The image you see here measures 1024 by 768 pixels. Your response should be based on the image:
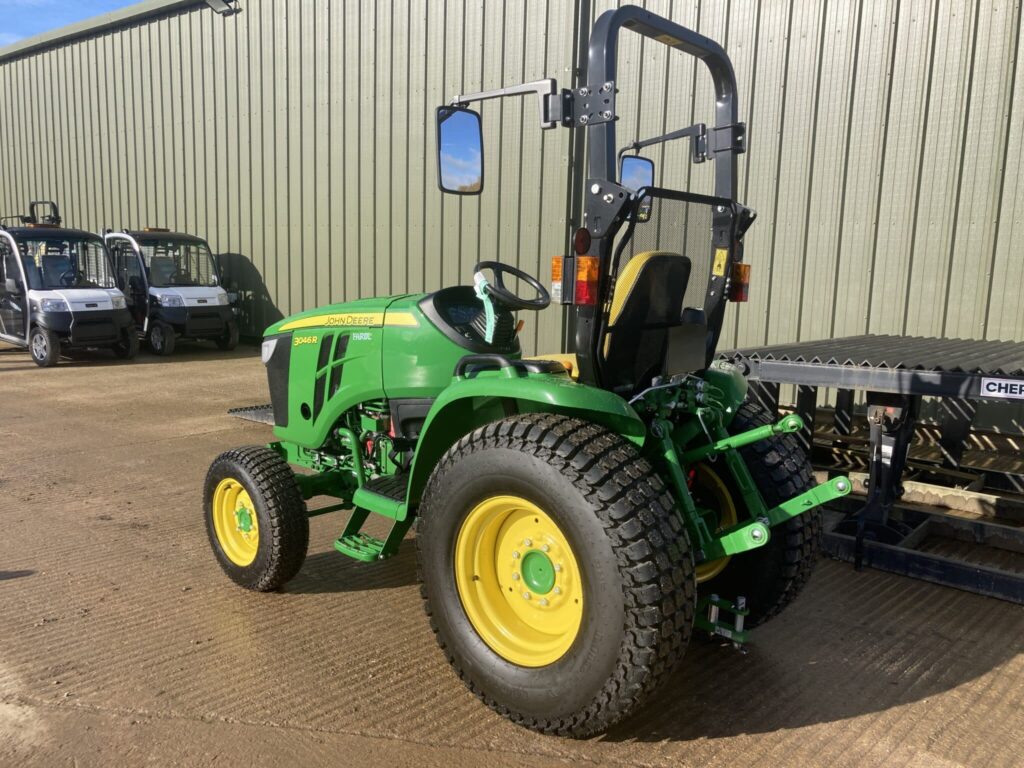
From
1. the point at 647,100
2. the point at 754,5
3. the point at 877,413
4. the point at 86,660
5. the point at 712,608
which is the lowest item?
the point at 86,660

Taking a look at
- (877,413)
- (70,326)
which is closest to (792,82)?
(877,413)

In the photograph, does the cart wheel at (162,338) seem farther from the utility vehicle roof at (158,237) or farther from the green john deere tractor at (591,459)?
the green john deere tractor at (591,459)

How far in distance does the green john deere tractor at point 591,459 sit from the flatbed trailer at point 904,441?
1.15 m

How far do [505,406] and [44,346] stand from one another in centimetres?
1005

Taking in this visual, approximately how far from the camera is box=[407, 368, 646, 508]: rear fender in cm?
251

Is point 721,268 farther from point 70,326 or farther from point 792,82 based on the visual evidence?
point 70,326

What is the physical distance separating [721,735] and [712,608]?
40 cm

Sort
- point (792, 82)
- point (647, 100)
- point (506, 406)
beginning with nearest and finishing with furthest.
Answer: point (506, 406) < point (792, 82) < point (647, 100)

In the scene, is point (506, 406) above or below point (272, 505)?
above

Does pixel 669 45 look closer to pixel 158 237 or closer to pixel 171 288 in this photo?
pixel 171 288

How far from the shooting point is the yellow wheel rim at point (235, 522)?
3656 millimetres

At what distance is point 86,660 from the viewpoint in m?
3.00

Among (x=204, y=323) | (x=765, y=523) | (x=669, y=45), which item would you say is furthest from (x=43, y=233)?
(x=765, y=523)

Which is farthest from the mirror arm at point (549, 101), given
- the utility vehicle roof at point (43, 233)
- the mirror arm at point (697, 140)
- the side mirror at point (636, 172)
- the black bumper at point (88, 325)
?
the utility vehicle roof at point (43, 233)
